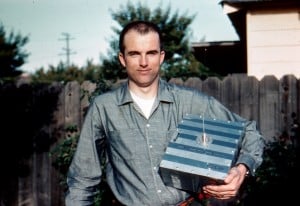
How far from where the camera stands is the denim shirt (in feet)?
7.67

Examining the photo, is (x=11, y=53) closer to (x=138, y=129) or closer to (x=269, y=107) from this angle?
(x=269, y=107)

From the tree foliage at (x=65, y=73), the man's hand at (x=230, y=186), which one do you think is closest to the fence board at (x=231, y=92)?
the man's hand at (x=230, y=186)

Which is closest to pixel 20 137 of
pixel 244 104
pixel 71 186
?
pixel 244 104

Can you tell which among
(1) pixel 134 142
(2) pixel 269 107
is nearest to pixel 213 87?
(2) pixel 269 107

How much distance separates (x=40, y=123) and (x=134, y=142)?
3.96 m

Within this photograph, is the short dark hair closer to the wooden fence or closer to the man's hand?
the man's hand

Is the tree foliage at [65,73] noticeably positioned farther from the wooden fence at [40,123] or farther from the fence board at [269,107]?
the fence board at [269,107]

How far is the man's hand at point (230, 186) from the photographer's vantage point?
2.06 m

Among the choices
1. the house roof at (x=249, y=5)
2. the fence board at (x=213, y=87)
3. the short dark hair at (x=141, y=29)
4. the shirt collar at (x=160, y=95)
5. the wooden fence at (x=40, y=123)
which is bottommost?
the wooden fence at (x=40, y=123)

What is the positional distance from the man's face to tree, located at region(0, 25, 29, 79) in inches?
878

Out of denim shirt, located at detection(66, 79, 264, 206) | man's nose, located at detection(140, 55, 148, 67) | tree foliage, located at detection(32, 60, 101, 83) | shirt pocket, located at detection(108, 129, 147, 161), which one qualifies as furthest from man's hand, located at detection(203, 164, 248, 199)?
tree foliage, located at detection(32, 60, 101, 83)

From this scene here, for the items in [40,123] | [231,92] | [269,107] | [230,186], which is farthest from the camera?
[40,123]

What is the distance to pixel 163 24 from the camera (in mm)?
23297

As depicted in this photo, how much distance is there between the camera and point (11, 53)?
25031 mm
